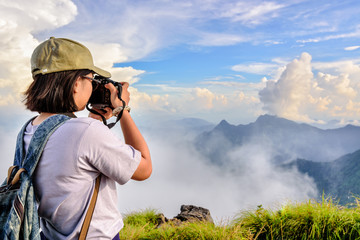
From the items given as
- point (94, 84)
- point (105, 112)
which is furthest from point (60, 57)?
point (105, 112)

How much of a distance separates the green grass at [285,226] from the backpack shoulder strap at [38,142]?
12.9 feet

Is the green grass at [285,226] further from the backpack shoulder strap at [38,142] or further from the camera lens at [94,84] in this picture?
the backpack shoulder strap at [38,142]

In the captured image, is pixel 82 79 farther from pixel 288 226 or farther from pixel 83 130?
pixel 288 226

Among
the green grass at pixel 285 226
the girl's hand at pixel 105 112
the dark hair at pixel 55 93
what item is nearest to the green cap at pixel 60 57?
the dark hair at pixel 55 93

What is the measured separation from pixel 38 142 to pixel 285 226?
491 centimetres

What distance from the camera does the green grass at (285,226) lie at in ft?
17.0

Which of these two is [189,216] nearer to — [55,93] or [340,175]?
[55,93]

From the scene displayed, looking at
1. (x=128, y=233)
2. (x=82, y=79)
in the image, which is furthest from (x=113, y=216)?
(x=128, y=233)

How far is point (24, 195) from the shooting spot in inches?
63.9

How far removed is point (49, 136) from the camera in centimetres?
163

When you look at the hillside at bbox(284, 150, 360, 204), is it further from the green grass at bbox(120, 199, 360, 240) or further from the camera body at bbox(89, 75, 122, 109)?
the camera body at bbox(89, 75, 122, 109)

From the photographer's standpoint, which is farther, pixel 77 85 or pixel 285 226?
pixel 285 226

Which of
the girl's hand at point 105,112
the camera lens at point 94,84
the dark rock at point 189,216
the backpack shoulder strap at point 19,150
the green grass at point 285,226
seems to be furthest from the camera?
the dark rock at point 189,216

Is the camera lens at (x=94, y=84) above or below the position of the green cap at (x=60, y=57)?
below
